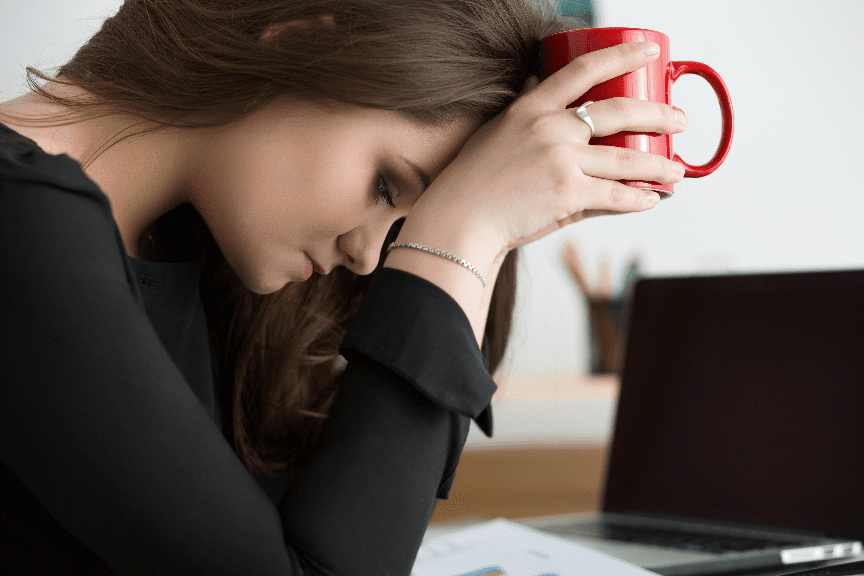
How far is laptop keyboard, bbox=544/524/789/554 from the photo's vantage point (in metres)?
0.66

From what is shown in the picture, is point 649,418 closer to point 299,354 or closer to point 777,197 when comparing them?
point 299,354

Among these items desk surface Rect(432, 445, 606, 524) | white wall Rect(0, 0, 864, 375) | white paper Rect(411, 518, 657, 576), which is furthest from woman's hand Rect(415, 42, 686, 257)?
white wall Rect(0, 0, 864, 375)

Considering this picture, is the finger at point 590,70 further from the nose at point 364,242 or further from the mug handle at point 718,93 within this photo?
the nose at point 364,242

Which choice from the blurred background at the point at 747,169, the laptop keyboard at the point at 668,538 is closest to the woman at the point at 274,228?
the laptop keyboard at the point at 668,538

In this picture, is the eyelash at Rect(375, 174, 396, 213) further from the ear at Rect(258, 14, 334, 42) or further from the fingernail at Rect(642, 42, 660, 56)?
the fingernail at Rect(642, 42, 660, 56)

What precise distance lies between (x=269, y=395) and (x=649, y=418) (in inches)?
19.5

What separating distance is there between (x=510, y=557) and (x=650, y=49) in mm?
459

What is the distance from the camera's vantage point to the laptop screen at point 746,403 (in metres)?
0.68

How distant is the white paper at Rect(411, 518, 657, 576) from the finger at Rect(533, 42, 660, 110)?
0.39m

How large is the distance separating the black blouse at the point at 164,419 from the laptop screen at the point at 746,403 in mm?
424

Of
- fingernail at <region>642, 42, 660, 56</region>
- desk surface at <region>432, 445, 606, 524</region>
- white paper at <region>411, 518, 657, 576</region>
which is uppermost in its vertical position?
fingernail at <region>642, 42, 660, 56</region>

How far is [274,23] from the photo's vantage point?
0.53m

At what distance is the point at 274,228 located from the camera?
0.59 metres

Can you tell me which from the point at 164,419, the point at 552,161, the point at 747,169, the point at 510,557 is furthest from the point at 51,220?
the point at 747,169
